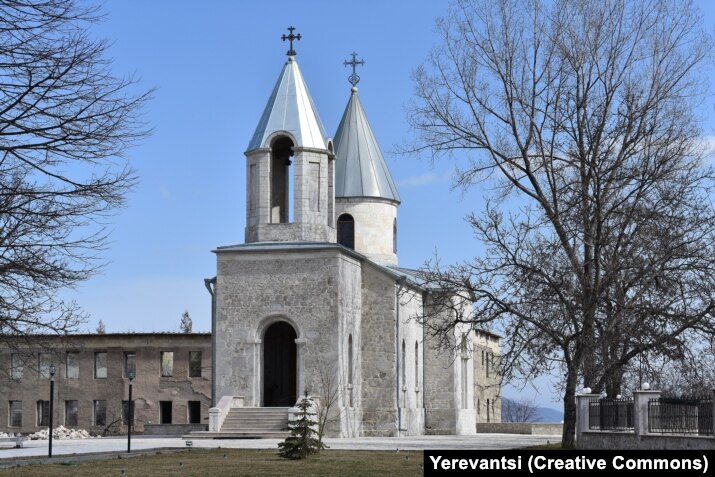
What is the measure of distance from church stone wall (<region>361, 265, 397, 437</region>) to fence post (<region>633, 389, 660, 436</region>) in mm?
16206

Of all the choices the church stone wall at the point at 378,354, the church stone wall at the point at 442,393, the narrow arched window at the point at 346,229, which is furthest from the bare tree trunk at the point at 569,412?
the narrow arched window at the point at 346,229

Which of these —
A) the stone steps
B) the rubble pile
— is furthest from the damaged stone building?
the stone steps

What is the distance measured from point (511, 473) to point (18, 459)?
13564 millimetres

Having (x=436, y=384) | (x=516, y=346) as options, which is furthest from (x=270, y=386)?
(x=516, y=346)

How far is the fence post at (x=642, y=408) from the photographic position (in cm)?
2436

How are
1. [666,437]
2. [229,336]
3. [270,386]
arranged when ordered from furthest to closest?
[270,386]
[229,336]
[666,437]

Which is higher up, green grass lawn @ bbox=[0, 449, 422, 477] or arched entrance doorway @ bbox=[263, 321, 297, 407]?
arched entrance doorway @ bbox=[263, 321, 297, 407]

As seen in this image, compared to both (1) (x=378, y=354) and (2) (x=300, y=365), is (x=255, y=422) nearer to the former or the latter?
(2) (x=300, y=365)

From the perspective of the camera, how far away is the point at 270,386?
137ft

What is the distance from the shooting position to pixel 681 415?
2272 cm

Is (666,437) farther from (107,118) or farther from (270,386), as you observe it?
(270,386)

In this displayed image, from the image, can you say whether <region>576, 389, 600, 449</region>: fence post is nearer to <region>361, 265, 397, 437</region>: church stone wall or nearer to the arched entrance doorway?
<region>361, 265, 397, 437</region>: church stone wall

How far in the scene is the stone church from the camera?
3812 cm

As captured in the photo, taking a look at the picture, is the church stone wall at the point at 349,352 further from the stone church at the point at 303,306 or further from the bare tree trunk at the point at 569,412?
the bare tree trunk at the point at 569,412
